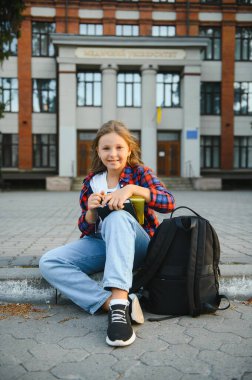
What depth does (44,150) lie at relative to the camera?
91.8 feet

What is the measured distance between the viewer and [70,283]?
2910 millimetres

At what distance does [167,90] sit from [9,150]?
12.7 meters

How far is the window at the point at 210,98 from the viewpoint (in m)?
28.7

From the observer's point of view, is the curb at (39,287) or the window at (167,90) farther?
the window at (167,90)

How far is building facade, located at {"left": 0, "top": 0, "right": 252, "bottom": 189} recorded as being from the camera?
25.9 meters

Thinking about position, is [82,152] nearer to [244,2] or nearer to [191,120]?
[191,120]

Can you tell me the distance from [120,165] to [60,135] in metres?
23.9

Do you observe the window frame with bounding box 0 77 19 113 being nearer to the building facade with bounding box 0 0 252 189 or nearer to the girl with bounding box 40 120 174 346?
the building facade with bounding box 0 0 252 189

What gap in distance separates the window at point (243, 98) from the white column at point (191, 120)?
4.19m

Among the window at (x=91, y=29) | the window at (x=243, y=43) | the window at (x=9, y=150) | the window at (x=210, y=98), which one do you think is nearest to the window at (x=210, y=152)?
the window at (x=210, y=98)

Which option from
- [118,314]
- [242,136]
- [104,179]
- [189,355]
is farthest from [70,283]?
[242,136]

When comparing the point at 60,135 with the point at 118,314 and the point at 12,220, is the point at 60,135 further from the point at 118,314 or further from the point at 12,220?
the point at 118,314

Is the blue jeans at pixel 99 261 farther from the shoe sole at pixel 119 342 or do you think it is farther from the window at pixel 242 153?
the window at pixel 242 153

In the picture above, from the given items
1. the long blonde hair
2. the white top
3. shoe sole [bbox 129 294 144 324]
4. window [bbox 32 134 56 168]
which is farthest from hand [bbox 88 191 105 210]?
window [bbox 32 134 56 168]
